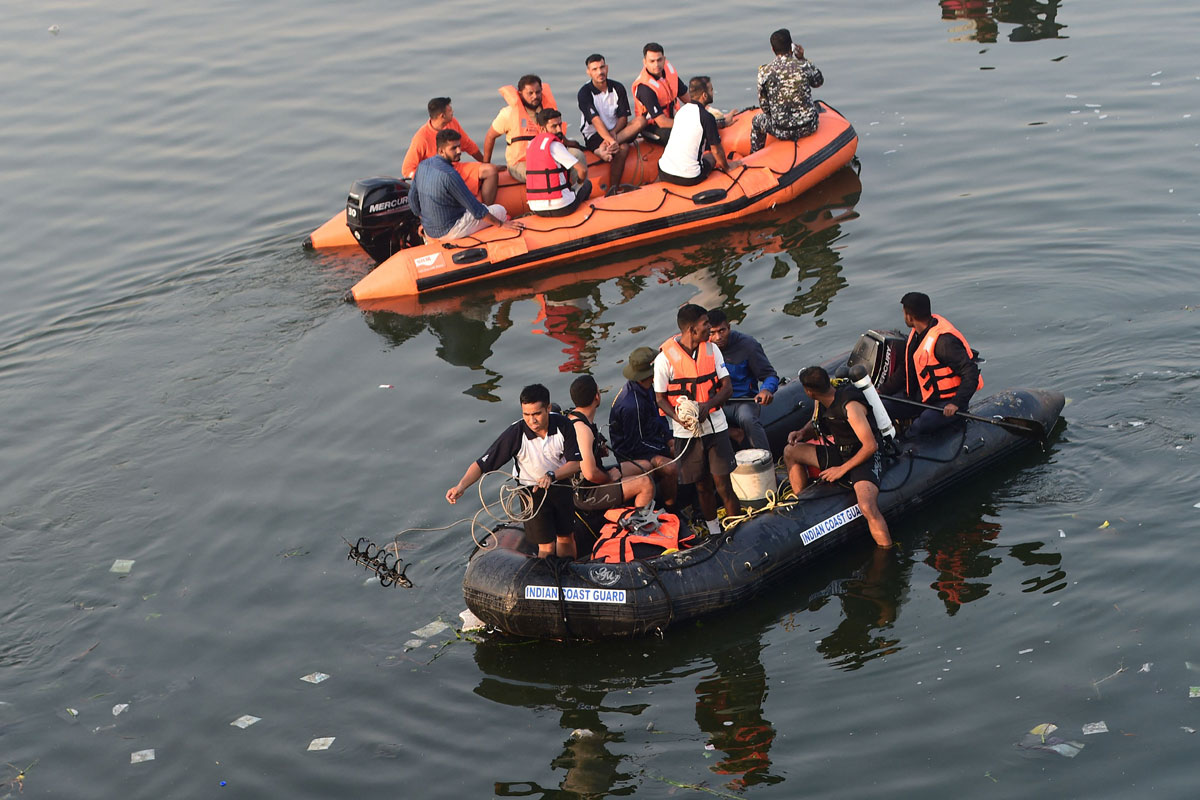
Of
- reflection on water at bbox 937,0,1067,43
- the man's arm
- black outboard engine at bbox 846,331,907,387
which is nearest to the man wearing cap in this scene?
black outboard engine at bbox 846,331,907,387

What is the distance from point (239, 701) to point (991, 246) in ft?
28.9

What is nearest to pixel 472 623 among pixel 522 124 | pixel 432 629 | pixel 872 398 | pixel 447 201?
pixel 432 629

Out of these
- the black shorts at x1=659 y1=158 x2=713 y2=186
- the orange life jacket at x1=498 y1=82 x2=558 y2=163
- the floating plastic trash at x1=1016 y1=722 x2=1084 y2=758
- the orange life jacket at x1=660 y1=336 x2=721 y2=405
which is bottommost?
the floating plastic trash at x1=1016 y1=722 x2=1084 y2=758

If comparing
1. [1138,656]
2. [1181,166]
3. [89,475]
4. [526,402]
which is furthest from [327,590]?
Result: [1181,166]

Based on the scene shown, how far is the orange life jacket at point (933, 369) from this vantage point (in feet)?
29.7

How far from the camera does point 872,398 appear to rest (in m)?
8.69

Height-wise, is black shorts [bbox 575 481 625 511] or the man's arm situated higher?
the man's arm

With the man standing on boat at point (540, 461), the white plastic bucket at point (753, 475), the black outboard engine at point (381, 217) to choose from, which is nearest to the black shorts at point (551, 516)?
the man standing on boat at point (540, 461)

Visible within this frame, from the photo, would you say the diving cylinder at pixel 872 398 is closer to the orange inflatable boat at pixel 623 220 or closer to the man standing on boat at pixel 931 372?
the man standing on boat at pixel 931 372

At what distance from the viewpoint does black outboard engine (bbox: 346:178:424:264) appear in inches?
538

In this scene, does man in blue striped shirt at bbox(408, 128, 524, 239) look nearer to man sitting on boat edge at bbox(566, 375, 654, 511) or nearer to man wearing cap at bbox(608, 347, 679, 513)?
man wearing cap at bbox(608, 347, 679, 513)

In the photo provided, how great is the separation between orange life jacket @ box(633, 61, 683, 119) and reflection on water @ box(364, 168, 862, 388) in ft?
5.73

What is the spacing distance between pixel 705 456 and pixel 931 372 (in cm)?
187

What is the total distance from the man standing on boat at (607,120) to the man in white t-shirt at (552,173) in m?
0.72
